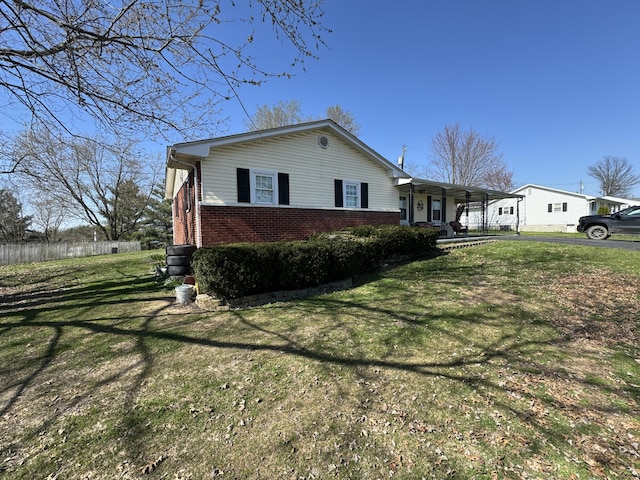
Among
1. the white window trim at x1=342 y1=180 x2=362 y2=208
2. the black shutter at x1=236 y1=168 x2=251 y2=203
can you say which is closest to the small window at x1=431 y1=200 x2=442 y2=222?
the white window trim at x1=342 y1=180 x2=362 y2=208

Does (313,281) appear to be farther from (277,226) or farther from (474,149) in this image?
(474,149)

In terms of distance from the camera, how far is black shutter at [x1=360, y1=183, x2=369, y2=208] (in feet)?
41.6

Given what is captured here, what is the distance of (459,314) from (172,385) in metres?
4.52

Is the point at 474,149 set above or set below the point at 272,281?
above

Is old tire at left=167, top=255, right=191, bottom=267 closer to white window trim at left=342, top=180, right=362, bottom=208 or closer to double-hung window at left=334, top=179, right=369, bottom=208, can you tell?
double-hung window at left=334, top=179, right=369, bottom=208

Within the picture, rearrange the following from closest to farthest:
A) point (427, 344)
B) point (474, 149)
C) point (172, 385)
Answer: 1. point (172, 385)
2. point (427, 344)
3. point (474, 149)

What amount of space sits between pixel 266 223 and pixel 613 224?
17174 millimetres

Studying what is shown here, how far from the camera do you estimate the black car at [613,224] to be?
14.3 m

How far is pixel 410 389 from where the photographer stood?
3207 mm

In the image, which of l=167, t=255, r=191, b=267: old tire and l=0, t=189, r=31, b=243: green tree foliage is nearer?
l=167, t=255, r=191, b=267: old tire

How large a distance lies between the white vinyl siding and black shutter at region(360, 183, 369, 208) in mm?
178

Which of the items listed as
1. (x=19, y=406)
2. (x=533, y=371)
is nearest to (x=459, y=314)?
(x=533, y=371)

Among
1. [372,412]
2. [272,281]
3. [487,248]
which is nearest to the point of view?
[372,412]

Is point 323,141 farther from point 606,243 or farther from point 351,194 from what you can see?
point 606,243
